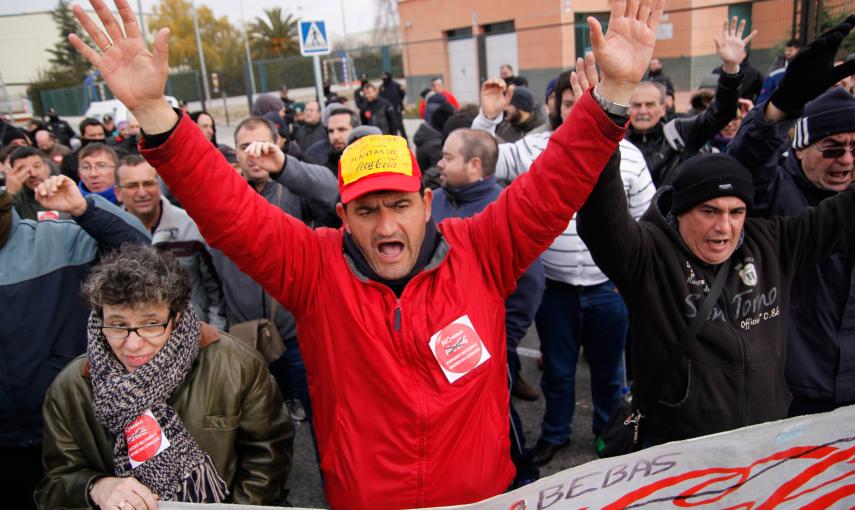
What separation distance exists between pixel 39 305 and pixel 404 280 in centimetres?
169

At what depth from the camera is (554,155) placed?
1.73 metres

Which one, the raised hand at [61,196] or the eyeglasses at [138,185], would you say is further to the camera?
the eyeglasses at [138,185]

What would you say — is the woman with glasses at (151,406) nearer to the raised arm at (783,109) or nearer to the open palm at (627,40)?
the open palm at (627,40)

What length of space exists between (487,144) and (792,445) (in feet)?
6.92

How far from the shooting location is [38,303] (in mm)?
2506

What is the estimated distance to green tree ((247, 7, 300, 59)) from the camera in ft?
163

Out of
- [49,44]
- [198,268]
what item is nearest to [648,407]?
[198,268]

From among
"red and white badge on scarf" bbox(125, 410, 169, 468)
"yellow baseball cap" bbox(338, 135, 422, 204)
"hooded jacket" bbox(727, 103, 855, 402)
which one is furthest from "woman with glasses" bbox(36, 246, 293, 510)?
"hooded jacket" bbox(727, 103, 855, 402)

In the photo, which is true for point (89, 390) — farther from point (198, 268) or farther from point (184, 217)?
point (184, 217)

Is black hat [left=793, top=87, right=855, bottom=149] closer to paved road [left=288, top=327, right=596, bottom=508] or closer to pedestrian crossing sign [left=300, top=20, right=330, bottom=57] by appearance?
paved road [left=288, top=327, right=596, bottom=508]

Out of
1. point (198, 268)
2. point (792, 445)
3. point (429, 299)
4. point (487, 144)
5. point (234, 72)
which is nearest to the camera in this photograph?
point (792, 445)

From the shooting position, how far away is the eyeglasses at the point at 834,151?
233cm

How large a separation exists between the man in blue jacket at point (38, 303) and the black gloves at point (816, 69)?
9.20 feet

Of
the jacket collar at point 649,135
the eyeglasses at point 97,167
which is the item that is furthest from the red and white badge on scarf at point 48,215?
the jacket collar at point 649,135
